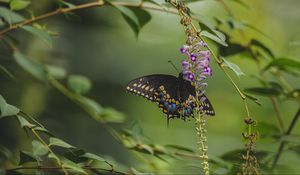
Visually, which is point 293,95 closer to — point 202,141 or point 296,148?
point 296,148

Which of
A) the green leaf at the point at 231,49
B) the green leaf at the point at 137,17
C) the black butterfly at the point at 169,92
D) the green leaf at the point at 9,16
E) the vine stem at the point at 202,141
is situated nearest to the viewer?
the vine stem at the point at 202,141

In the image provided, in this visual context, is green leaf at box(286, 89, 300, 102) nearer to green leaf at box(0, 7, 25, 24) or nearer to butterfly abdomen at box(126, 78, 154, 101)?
butterfly abdomen at box(126, 78, 154, 101)

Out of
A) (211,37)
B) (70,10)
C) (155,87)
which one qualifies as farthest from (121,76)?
(211,37)

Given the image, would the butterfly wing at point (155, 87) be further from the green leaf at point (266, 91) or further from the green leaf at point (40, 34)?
the green leaf at point (266, 91)

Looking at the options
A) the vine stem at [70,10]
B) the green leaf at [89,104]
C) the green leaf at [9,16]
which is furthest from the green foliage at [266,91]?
the green leaf at [9,16]

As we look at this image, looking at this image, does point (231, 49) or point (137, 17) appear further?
point (231, 49)

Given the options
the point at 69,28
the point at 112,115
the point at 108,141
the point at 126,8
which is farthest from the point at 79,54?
the point at 126,8

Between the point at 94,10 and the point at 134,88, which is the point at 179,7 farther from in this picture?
the point at 94,10

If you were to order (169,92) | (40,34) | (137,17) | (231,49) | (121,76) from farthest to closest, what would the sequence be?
(121,76) < (231,49) < (137,17) < (40,34) < (169,92)
